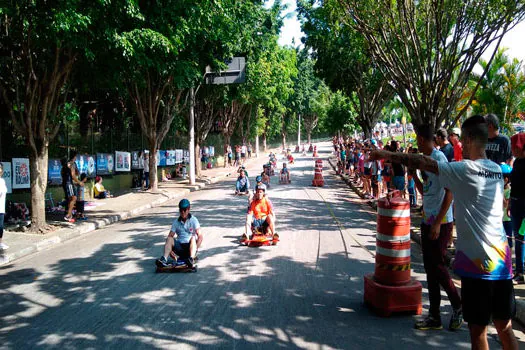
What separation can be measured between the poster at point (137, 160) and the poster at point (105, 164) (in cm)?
235

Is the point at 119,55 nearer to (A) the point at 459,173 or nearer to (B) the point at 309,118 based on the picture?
(A) the point at 459,173

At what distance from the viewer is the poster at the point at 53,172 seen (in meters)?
14.8

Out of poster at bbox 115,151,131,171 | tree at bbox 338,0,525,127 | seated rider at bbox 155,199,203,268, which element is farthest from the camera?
poster at bbox 115,151,131,171

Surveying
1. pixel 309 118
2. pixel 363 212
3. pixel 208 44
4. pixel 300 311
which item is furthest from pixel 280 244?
pixel 309 118

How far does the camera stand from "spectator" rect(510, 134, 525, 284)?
6262mm

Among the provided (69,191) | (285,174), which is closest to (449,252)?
(69,191)

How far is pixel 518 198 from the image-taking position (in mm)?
6312

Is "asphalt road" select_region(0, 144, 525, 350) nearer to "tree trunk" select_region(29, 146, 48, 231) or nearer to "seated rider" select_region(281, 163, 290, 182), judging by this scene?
"tree trunk" select_region(29, 146, 48, 231)

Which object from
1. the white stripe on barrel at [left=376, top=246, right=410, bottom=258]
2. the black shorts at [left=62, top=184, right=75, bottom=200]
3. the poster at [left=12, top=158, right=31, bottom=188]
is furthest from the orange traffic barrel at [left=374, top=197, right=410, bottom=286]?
the poster at [left=12, top=158, right=31, bottom=188]

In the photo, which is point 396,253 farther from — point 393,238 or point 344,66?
point 344,66

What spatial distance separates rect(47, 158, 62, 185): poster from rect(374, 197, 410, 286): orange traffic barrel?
502 inches

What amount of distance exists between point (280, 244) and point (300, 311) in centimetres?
378

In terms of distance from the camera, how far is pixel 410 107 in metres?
12.2

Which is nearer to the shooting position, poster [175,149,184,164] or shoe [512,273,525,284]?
shoe [512,273,525,284]
